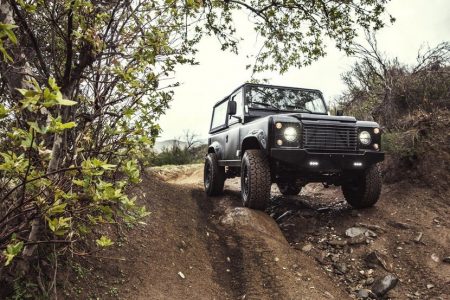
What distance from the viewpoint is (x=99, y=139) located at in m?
2.87

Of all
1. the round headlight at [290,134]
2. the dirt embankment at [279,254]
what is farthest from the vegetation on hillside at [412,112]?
the round headlight at [290,134]

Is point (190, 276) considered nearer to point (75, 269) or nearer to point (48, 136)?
point (75, 269)

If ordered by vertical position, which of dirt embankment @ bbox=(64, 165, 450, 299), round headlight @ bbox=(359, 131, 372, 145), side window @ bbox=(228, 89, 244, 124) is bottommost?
dirt embankment @ bbox=(64, 165, 450, 299)

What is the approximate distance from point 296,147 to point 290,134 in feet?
0.55

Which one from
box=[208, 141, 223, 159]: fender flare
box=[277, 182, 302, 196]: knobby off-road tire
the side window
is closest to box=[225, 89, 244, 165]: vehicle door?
the side window

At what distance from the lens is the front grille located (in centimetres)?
459

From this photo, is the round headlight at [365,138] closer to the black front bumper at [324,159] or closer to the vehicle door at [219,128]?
the black front bumper at [324,159]

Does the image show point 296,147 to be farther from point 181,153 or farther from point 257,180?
point 181,153

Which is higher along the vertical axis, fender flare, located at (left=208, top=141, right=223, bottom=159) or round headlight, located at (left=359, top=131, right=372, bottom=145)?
round headlight, located at (left=359, top=131, right=372, bottom=145)

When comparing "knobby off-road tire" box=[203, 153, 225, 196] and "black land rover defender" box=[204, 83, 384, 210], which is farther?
"knobby off-road tire" box=[203, 153, 225, 196]

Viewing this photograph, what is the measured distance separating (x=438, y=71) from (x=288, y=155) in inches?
185

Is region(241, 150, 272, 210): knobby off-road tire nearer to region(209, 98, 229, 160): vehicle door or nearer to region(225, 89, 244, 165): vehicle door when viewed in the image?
region(225, 89, 244, 165): vehicle door

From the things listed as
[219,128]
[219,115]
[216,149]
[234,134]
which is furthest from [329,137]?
[219,115]

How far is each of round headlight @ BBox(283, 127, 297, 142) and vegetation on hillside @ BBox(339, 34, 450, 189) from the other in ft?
7.38
